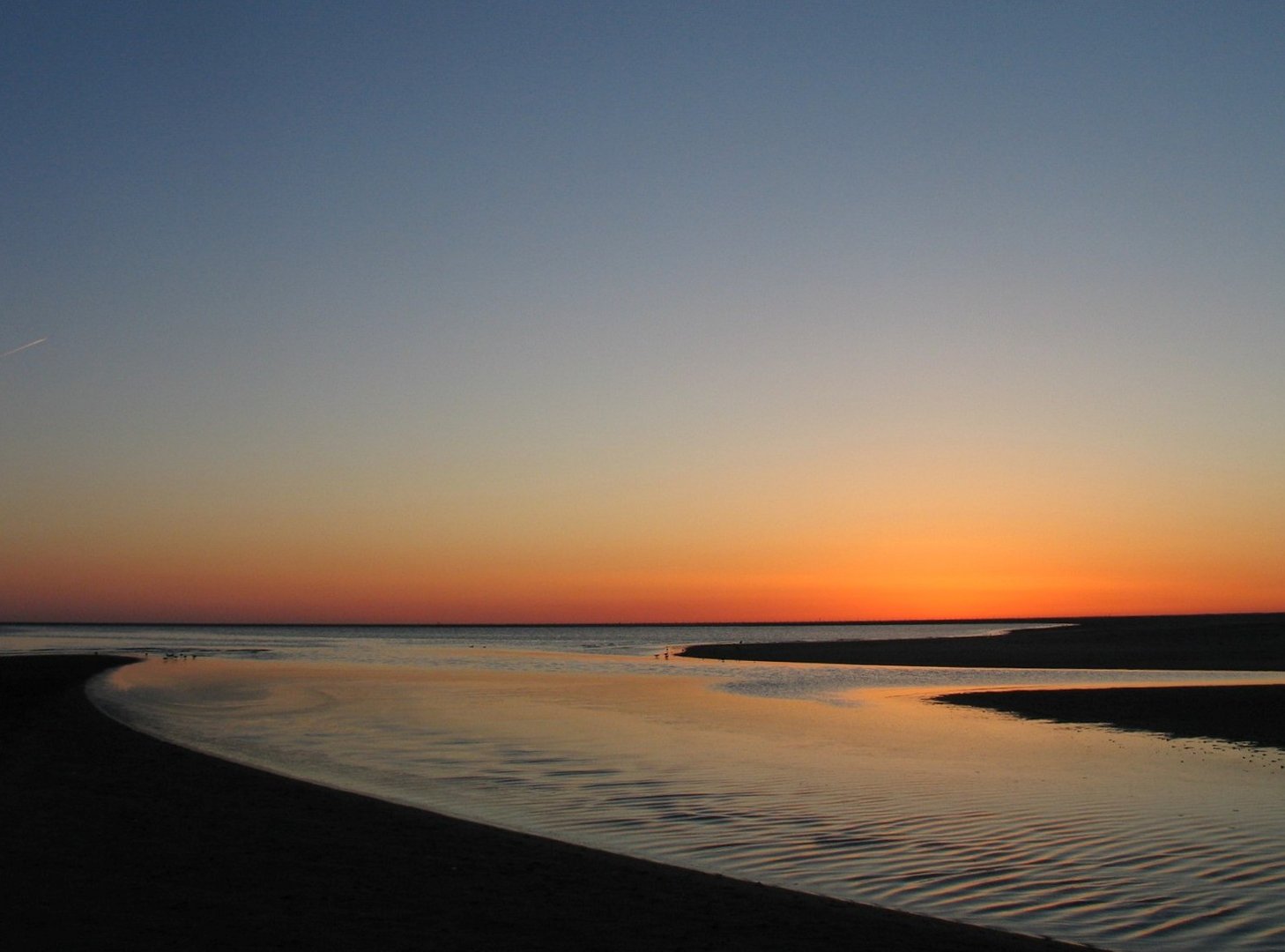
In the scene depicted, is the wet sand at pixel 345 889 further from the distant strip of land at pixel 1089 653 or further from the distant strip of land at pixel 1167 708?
the distant strip of land at pixel 1089 653

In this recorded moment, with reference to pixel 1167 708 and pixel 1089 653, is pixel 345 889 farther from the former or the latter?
pixel 1089 653

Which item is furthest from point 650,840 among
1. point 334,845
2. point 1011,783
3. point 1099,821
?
point 1011,783

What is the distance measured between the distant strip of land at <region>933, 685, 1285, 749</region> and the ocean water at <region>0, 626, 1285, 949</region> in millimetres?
1595

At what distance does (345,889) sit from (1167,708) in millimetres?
27616

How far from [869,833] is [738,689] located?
29259 millimetres

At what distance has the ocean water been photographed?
11.3 m

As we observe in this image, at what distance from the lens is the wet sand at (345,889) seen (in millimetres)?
8977

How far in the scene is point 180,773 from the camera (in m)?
18.6

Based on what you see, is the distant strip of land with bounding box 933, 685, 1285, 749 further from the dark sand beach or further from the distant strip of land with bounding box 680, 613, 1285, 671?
the distant strip of land with bounding box 680, 613, 1285, 671

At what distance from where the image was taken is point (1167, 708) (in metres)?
30.8

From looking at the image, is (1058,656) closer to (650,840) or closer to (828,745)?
(828,745)

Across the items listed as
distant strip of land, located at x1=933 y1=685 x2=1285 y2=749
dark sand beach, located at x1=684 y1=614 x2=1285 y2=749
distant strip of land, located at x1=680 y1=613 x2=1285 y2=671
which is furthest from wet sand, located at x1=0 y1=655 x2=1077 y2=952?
distant strip of land, located at x1=680 y1=613 x2=1285 y2=671

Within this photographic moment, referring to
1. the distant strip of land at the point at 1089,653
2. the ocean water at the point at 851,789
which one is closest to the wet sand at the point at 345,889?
the ocean water at the point at 851,789

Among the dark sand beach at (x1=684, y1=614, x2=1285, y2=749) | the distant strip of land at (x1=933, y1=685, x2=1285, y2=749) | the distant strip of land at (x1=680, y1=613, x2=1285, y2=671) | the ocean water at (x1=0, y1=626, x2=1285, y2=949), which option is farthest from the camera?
the distant strip of land at (x1=680, y1=613, x2=1285, y2=671)
